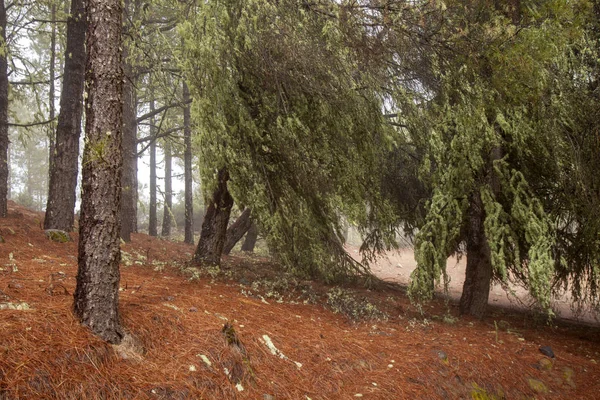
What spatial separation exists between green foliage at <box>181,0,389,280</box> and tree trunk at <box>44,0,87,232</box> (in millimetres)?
3045

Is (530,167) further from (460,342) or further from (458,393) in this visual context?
(458,393)

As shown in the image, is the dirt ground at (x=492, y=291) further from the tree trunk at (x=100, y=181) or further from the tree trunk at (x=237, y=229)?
the tree trunk at (x=100, y=181)

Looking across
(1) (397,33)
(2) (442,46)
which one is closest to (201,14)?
(1) (397,33)

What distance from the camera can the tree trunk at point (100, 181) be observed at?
3744mm

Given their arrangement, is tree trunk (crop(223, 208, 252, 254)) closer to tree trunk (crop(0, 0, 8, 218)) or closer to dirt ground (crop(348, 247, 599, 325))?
dirt ground (crop(348, 247, 599, 325))

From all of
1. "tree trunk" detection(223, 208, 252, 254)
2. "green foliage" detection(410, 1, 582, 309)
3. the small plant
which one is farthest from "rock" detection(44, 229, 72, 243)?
"green foliage" detection(410, 1, 582, 309)

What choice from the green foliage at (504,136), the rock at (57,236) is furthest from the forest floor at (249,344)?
the green foliage at (504,136)

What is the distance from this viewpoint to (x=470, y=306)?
7.83 metres

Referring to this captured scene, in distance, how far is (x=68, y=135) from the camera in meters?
8.16

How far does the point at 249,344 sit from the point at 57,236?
4.82 m

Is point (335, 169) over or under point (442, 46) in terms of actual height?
under

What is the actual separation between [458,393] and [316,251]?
7.97 ft

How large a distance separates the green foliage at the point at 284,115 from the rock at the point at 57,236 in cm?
306

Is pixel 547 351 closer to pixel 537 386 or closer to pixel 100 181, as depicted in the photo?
pixel 537 386
